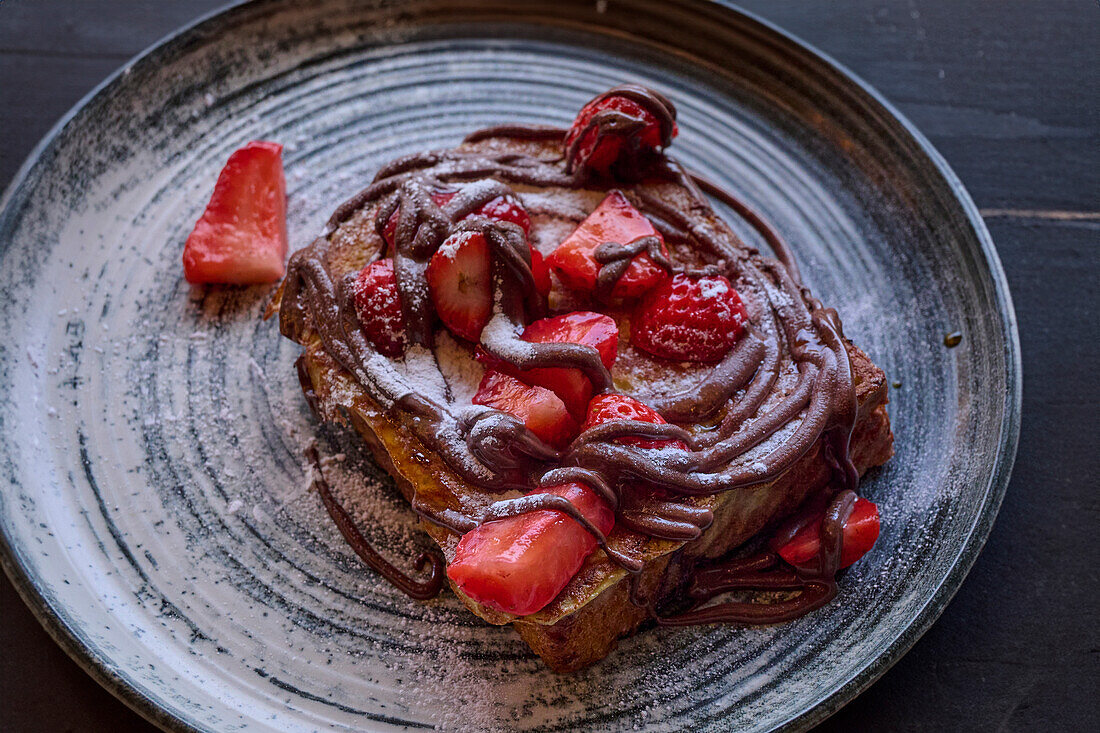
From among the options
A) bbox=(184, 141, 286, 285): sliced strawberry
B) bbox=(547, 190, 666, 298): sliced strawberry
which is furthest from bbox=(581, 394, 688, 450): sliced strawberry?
bbox=(184, 141, 286, 285): sliced strawberry

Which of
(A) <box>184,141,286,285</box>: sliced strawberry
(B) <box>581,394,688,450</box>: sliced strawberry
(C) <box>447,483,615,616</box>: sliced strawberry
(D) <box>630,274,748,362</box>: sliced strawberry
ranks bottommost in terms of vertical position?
(C) <box>447,483,615,616</box>: sliced strawberry

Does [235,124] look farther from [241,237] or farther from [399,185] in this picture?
[399,185]

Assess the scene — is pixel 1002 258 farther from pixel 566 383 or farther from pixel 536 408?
pixel 536 408

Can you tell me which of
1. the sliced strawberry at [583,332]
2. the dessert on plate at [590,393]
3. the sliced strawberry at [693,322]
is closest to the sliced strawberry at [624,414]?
the dessert on plate at [590,393]

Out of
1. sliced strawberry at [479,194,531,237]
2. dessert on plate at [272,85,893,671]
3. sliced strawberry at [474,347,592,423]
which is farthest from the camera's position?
sliced strawberry at [479,194,531,237]

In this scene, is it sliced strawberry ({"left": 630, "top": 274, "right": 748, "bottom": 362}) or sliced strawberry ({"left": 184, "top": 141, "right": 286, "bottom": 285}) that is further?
sliced strawberry ({"left": 184, "top": 141, "right": 286, "bottom": 285})

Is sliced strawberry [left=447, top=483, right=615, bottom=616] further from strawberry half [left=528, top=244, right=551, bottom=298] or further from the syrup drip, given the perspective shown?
strawberry half [left=528, top=244, right=551, bottom=298]

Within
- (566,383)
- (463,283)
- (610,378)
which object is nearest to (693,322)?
(610,378)
